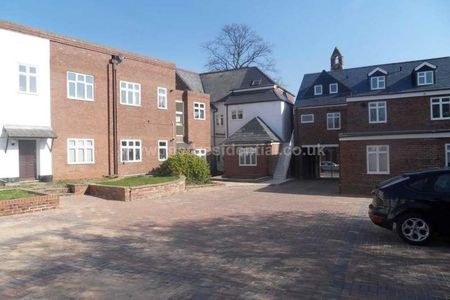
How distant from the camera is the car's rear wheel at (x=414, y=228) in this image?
7.72m

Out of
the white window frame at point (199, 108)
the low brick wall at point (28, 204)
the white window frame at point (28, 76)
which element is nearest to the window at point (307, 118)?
the white window frame at point (199, 108)

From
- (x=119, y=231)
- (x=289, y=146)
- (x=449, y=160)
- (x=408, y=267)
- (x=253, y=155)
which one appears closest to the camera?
(x=408, y=267)

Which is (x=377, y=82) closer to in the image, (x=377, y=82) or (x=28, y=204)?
(x=377, y=82)

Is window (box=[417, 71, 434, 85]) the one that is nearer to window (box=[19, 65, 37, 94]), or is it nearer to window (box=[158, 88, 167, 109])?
window (box=[158, 88, 167, 109])

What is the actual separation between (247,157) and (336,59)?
57.9 ft

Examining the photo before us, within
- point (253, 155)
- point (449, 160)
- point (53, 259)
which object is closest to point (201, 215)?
point (53, 259)

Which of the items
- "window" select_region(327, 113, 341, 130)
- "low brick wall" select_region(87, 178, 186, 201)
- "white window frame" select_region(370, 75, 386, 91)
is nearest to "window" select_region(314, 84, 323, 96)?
"window" select_region(327, 113, 341, 130)

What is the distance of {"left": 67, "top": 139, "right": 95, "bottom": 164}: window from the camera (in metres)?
21.4

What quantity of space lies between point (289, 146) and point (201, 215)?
23.1 m

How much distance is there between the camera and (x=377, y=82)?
29.6m

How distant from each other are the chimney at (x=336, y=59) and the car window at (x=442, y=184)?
3588 centimetres

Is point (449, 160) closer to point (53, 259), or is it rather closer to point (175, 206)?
point (175, 206)

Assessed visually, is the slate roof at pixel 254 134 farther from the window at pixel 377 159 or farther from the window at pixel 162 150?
the window at pixel 377 159

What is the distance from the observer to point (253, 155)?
3148cm
